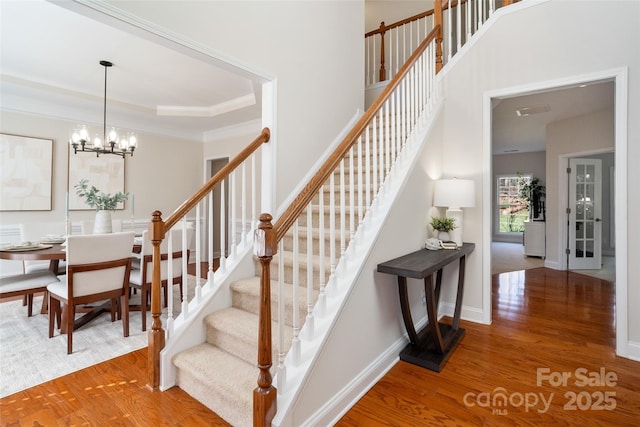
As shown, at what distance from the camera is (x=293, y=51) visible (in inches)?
118

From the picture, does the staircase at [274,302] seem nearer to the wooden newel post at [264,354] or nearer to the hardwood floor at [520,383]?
the wooden newel post at [264,354]

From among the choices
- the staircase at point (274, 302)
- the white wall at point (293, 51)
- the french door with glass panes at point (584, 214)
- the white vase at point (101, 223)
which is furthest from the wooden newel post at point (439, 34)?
the white vase at point (101, 223)

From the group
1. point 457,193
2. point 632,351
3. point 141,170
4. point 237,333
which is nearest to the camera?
point 237,333

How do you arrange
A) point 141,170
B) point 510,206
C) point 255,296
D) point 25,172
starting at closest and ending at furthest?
1. point 255,296
2. point 25,172
3. point 141,170
4. point 510,206

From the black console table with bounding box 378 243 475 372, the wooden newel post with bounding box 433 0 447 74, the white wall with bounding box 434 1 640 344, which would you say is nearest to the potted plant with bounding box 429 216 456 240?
the black console table with bounding box 378 243 475 372

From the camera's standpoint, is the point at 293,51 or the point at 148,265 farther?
the point at 148,265

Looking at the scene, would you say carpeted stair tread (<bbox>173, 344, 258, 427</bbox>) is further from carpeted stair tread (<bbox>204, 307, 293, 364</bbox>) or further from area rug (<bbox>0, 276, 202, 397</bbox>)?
area rug (<bbox>0, 276, 202, 397</bbox>)

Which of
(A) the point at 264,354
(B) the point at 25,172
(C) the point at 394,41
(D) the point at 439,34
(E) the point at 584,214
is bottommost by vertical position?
(A) the point at 264,354

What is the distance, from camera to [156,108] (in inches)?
201

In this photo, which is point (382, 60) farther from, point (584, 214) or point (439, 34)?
point (584, 214)

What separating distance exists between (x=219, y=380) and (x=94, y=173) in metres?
4.67

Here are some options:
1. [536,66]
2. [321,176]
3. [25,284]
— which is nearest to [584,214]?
[536,66]

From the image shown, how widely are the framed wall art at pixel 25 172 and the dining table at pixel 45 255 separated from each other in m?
1.59

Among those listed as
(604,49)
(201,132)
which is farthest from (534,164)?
(201,132)
